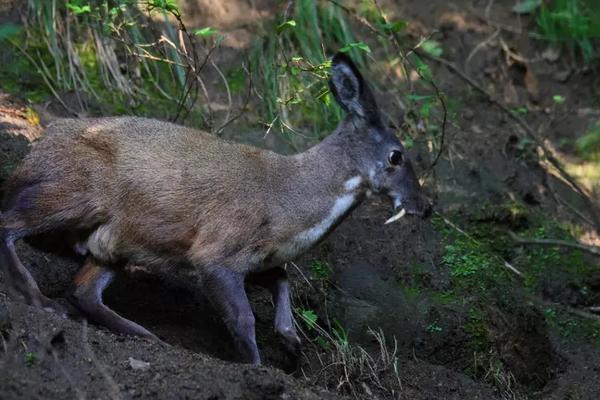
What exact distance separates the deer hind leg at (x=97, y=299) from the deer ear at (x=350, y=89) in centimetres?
223

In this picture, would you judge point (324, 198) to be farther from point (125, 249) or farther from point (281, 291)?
point (125, 249)

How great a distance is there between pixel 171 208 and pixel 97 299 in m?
0.85

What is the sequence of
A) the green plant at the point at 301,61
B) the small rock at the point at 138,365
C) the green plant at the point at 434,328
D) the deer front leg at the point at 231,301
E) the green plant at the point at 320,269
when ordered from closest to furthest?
the small rock at the point at 138,365
the deer front leg at the point at 231,301
the green plant at the point at 434,328
the green plant at the point at 320,269
the green plant at the point at 301,61

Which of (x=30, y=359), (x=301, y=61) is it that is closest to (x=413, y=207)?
(x=301, y=61)

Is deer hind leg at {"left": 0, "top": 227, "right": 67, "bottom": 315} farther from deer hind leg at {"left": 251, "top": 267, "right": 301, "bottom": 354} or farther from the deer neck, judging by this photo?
the deer neck

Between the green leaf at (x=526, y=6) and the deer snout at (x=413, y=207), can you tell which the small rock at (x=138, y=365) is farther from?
the green leaf at (x=526, y=6)

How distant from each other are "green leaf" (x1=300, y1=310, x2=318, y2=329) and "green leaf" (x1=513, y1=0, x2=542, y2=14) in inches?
230

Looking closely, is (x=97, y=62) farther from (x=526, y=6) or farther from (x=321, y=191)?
(x=526, y=6)

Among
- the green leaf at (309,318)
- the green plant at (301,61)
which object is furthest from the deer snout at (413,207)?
the green plant at (301,61)

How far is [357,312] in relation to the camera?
7844mm

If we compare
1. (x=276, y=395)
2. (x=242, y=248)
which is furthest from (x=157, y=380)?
(x=242, y=248)

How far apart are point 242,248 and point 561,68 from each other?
249 inches

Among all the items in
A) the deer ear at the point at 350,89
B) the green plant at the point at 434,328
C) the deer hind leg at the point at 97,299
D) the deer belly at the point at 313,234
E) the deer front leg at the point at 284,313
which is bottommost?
the green plant at the point at 434,328

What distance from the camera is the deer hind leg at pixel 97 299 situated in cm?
656
